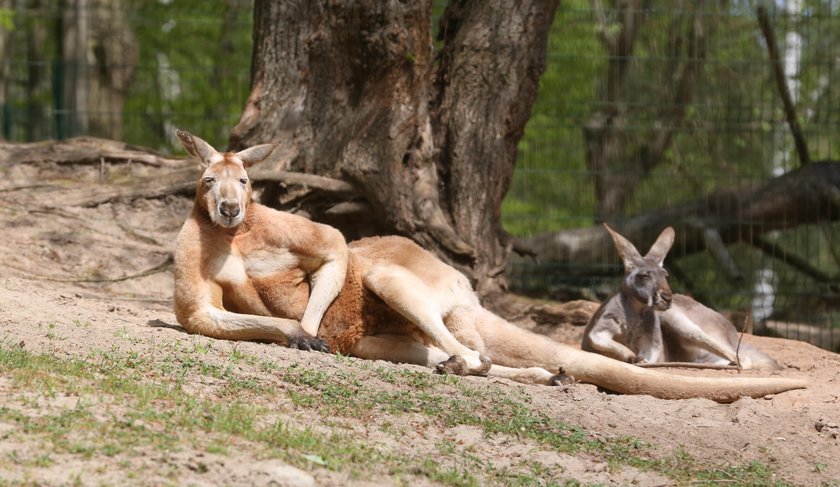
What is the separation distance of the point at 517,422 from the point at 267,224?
7.70 feet

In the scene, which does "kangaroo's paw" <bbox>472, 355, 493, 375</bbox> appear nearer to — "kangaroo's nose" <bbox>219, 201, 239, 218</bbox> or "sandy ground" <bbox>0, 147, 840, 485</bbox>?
"sandy ground" <bbox>0, 147, 840, 485</bbox>

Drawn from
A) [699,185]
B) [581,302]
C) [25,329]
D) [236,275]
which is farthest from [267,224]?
[699,185]

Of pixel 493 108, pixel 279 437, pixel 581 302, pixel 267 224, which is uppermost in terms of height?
pixel 493 108

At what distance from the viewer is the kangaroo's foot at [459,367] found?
6578mm

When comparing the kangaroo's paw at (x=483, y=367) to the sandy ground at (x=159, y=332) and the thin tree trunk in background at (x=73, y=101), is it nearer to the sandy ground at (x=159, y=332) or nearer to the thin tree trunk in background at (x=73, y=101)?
the sandy ground at (x=159, y=332)

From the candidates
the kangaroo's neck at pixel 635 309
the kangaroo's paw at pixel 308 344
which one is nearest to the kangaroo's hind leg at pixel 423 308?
the kangaroo's paw at pixel 308 344

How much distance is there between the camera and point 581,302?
1020 cm

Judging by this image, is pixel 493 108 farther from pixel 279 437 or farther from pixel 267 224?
pixel 279 437

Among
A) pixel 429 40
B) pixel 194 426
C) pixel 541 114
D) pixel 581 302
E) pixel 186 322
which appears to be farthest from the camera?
pixel 541 114

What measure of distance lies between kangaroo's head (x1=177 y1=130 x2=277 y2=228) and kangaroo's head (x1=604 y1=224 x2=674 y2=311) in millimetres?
2697

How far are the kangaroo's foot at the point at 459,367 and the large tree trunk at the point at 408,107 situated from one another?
8.06 ft

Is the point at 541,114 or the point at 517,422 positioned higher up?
the point at 541,114

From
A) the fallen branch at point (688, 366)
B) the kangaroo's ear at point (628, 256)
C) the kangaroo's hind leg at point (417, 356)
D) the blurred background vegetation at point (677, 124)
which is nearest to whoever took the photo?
the kangaroo's hind leg at point (417, 356)

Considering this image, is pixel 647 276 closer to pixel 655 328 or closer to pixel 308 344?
pixel 655 328
